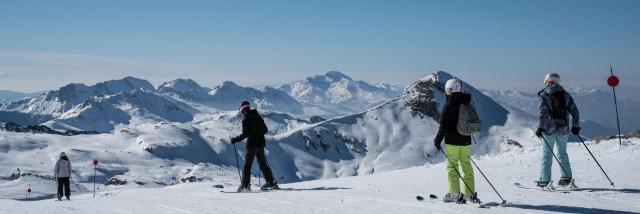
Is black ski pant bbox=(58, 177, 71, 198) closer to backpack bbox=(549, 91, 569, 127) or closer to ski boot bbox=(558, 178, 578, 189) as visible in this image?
ski boot bbox=(558, 178, 578, 189)

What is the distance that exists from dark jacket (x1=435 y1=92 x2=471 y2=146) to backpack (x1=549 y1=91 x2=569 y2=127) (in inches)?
131

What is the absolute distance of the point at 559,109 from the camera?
12375 mm

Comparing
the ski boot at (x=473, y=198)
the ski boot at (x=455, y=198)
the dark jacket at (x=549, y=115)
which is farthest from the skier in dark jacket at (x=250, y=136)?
the dark jacket at (x=549, y=115)

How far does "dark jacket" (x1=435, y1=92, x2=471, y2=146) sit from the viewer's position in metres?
10.1

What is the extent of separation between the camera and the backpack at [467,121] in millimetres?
10055

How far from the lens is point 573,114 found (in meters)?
12.3

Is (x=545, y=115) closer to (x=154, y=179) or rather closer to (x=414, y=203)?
(x=414, y=203)

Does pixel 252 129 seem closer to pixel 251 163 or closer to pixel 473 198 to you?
pixel 251 163

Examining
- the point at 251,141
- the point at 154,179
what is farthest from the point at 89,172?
the point at 251,141

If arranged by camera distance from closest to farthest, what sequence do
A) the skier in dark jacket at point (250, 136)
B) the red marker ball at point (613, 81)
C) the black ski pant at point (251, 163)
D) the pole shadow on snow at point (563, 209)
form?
the pole shadow on snow at point (563, 209) → the skier in dark jacket at point (250, 136) → the black ski pant at point (251, 163) → the red marker ball at point (613, 81)

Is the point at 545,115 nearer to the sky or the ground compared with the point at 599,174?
nearer to the sky

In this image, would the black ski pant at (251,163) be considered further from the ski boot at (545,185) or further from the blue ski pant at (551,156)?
the blue ski pant at (551,156)

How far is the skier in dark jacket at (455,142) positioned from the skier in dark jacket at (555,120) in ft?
10.1

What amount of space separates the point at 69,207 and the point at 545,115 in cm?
1054
